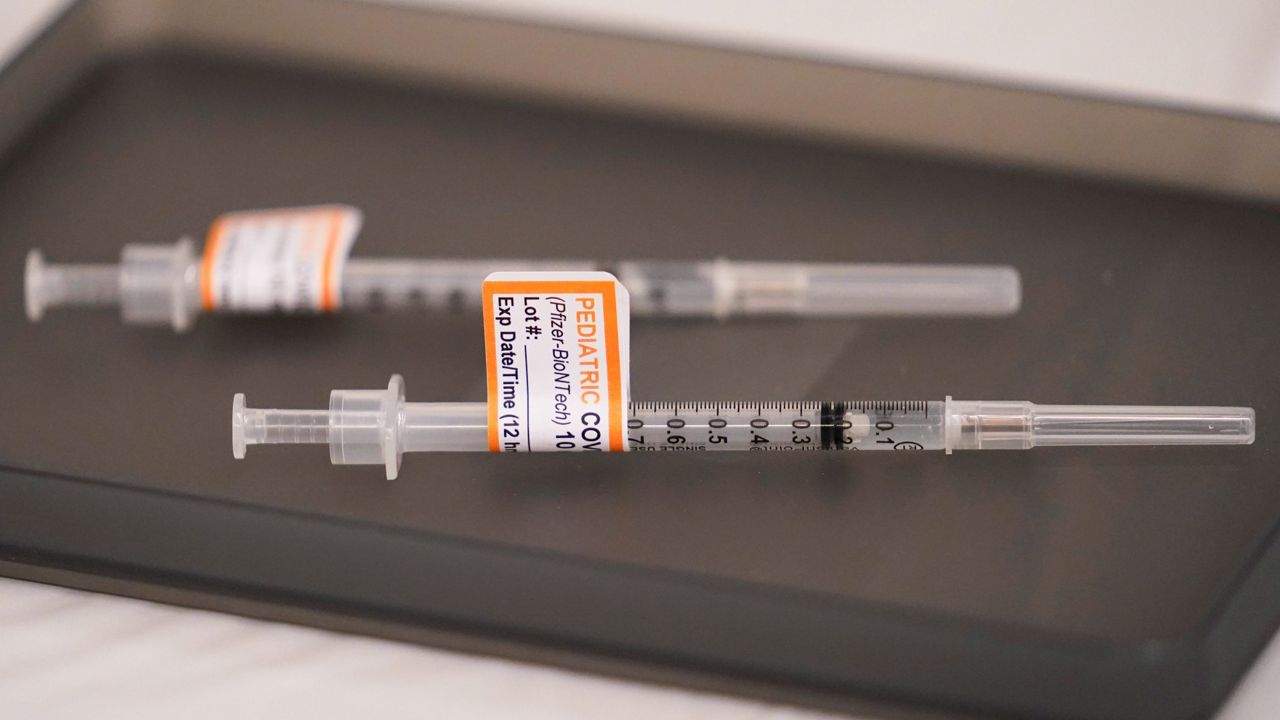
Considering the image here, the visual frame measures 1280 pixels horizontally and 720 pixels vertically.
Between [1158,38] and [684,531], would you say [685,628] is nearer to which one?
[684,531]

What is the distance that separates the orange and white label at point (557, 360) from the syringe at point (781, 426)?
0.03 m

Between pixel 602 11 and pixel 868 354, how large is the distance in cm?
63

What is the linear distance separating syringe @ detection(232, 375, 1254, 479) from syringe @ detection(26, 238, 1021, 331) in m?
0.13

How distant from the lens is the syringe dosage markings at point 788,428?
2.94 ft

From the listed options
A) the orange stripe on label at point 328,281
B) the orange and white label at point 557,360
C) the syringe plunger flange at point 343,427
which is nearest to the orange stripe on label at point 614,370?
the orange and white label at point 557,360

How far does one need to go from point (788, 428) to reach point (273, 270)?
0.40m

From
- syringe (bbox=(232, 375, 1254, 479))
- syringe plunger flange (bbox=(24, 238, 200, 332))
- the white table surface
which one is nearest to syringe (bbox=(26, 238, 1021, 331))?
syringe plunger flange (bbox=(24, 238, 200, 332))

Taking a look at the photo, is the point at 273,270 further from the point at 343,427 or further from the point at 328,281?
the point at 343,427

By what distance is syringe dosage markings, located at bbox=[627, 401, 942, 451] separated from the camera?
897 millimetres

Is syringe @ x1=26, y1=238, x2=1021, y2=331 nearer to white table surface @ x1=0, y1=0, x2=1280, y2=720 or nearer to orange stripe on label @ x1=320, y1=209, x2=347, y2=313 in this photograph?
orange stripe on label @ x1=320, y1=209, x2=347, y2=313

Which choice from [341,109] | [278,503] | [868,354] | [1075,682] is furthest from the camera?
[341,109]

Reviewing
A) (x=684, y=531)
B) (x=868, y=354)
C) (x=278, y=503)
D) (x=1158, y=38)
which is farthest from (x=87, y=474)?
(x=1158, y=38)

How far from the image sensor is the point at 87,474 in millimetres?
904

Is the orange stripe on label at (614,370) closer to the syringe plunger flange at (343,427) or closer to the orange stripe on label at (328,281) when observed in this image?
the syringe plunger flange at (343,427)
